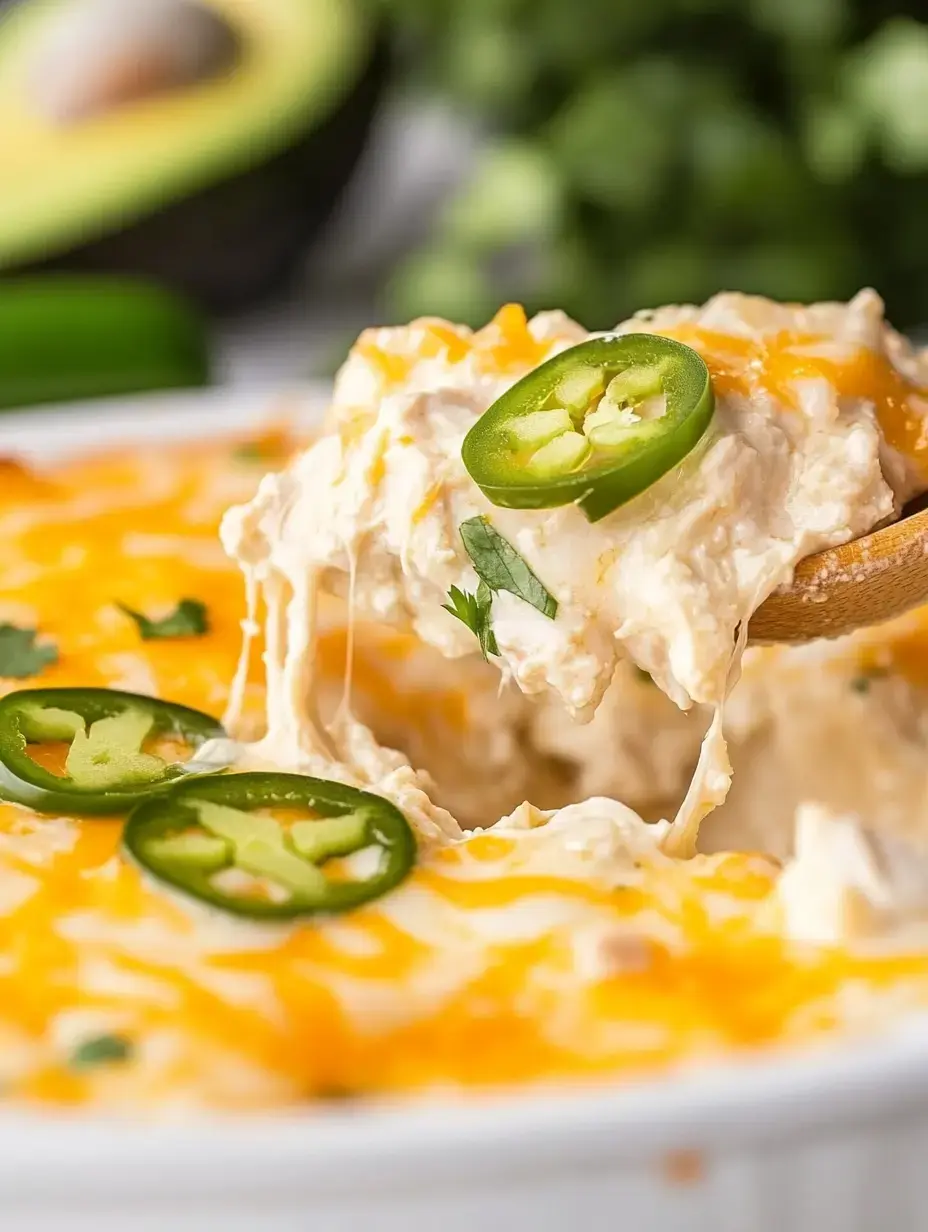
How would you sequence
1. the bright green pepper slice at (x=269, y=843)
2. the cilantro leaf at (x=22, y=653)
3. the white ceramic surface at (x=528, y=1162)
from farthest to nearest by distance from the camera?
1. the cilantro leaf at (x=22, y=653)
2. the bright green pepper slice at (x=269, y=843)
3. the white ceramic surface at (x=528, y=1162)

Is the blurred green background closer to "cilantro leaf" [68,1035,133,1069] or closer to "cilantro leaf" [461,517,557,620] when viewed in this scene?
"cilantro leaf" [461,517,557,620]

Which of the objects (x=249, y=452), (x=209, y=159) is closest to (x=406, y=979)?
(x=249, y=452)

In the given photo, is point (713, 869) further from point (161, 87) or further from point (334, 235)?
point (334, 235)

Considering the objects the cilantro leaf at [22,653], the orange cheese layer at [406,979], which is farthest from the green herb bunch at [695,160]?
the orange cheese layer at [406,979]

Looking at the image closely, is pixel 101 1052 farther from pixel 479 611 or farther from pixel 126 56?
pixel 126 56

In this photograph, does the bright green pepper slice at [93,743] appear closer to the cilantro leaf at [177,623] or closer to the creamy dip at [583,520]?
the creamy dip at [583,520]

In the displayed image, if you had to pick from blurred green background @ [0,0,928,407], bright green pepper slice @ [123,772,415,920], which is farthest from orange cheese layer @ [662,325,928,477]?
blurred green background @ [0,0,928,407]

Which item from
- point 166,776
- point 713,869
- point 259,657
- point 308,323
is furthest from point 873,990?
point 308,323
